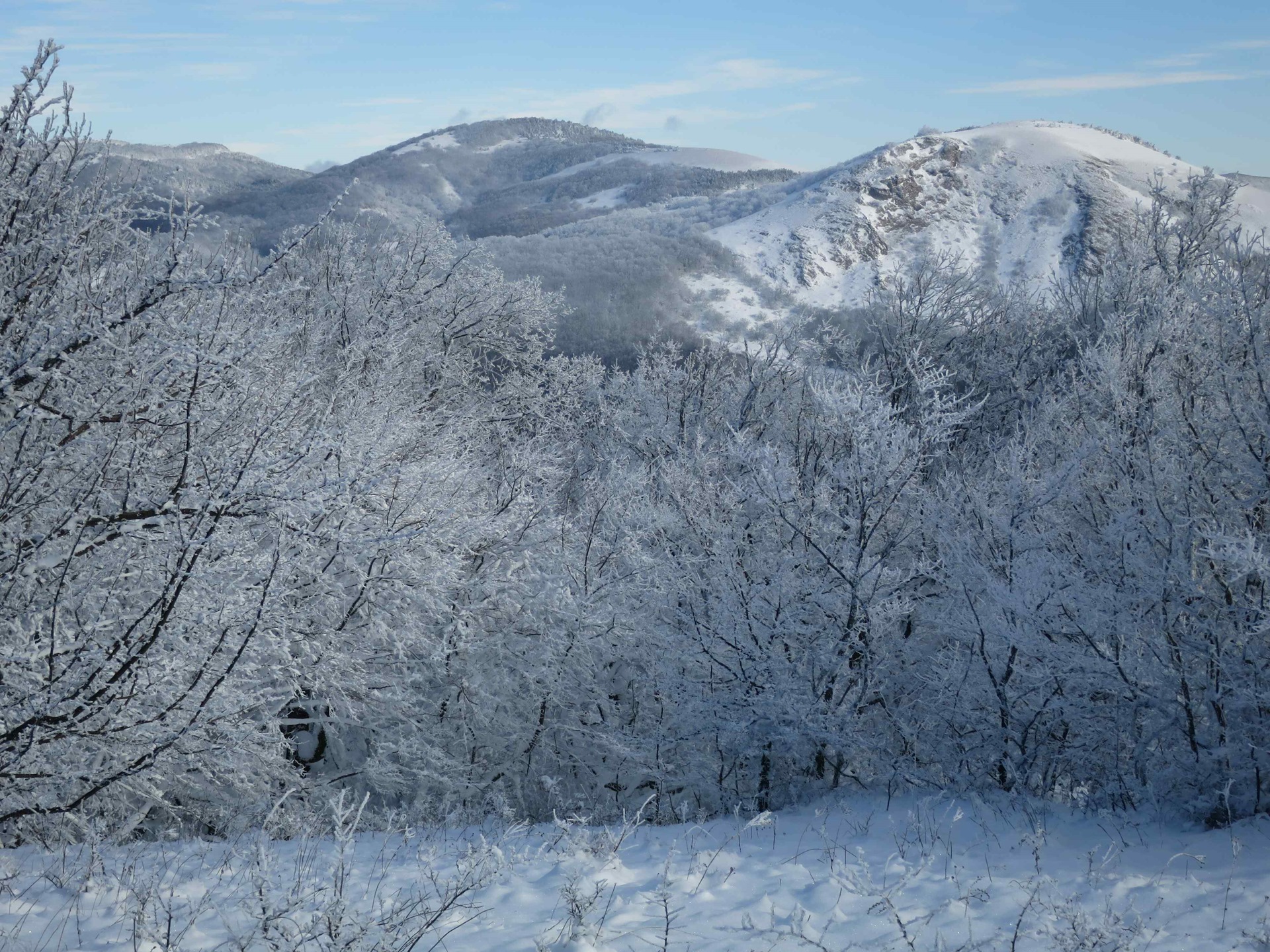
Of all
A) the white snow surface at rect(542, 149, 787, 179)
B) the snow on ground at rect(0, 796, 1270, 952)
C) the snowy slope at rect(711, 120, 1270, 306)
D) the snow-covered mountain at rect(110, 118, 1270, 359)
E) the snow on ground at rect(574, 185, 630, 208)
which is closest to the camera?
the snow on ground at rect(0, 796, 1270, 952)

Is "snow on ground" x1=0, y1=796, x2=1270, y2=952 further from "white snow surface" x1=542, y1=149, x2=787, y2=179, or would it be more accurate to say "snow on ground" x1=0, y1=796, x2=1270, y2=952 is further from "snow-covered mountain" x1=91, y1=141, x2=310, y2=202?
"white snow surface" x1=542, y1=149, x2=787, y2=179

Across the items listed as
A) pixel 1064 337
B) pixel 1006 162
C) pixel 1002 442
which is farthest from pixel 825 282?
pixel 1002 442

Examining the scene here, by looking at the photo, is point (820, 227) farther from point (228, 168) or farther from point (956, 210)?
point (228, 168)

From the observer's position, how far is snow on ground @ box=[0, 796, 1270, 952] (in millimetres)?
3707

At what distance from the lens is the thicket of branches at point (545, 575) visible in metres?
4.43

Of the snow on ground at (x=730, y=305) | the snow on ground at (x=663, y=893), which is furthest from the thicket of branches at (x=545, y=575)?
the snow on ground at (x=730, y=305)

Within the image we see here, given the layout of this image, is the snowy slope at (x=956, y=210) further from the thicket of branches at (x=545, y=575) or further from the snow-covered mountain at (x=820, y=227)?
the thicket of branches at (x=545, y=575)

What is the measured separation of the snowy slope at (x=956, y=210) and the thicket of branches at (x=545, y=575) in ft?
221

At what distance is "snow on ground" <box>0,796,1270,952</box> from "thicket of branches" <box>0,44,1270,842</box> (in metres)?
0.59

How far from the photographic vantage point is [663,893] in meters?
4.02

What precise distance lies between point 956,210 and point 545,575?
300 ft

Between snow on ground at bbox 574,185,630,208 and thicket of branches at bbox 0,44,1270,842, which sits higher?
snow on ground at bbox 574,185,630,208

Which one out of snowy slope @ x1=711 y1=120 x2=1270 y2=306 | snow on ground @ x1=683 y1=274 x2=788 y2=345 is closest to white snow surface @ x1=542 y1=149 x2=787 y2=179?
snowy slope @ x1=711 y1=120 x2=1270 y2=306

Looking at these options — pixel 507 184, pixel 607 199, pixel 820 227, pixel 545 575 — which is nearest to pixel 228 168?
pixel 507 184
